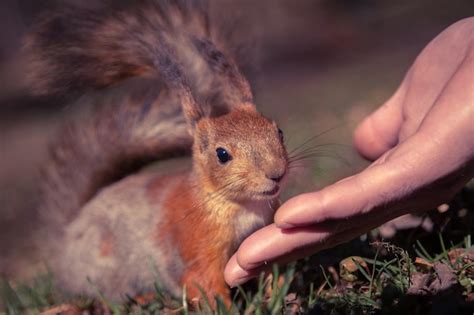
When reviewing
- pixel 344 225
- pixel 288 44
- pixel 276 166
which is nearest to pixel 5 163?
pixel 288 44

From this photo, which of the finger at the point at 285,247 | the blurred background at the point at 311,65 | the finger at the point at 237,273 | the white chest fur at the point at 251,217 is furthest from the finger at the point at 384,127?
A: the blurred background at the point at 311,65

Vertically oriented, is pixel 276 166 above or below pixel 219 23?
below

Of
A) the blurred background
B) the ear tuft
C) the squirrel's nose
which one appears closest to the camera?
the squirrel's nose

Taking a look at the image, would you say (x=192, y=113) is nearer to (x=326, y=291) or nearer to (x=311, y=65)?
(x=326, y=291)

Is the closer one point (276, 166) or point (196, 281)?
point (276, 166)

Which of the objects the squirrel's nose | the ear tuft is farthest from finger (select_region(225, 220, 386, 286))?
the ear tuft

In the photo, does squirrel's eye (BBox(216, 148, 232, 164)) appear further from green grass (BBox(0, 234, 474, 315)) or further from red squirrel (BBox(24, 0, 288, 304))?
green grass (BBox(0, 234, 474, 315))

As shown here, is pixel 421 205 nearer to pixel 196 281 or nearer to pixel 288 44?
pixel 196 281
